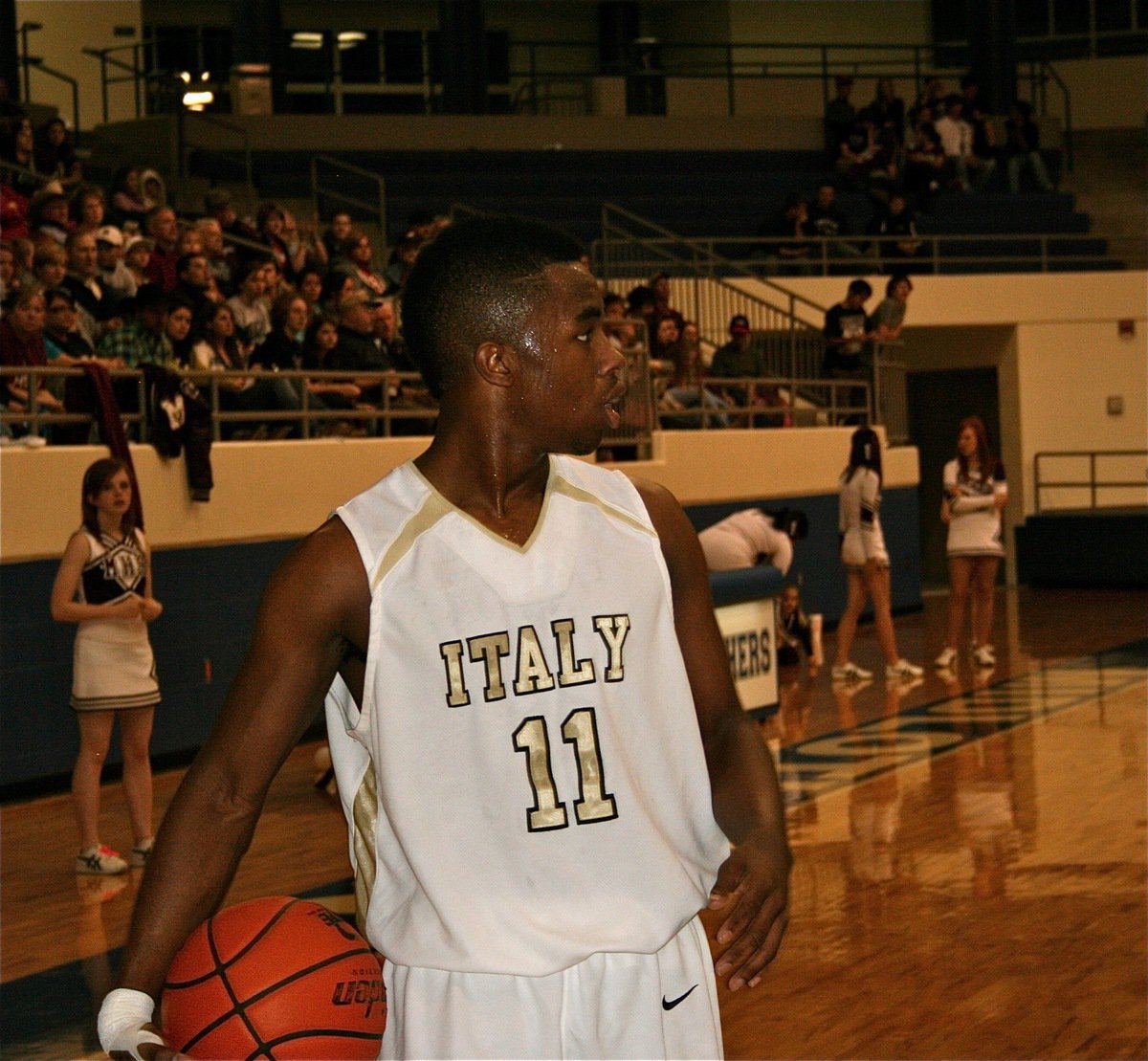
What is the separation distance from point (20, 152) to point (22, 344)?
13.8 feet

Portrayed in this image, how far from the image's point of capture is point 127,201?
43.6ft

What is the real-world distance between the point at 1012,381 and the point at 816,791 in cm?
1407

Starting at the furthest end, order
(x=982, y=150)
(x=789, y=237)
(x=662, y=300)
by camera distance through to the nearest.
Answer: (x=982, y=150)
(x=789, y=237)
(x=662, y=300)

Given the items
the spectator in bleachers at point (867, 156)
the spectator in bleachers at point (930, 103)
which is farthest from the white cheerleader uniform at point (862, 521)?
the spectator in bleachers at point (930, 103)

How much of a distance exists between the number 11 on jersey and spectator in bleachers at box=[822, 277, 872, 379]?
15655mm

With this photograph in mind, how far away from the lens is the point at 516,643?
91.2 inches

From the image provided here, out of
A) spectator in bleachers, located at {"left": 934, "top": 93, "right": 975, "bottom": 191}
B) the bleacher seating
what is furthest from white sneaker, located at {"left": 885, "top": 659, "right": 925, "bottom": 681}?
spectator in bleachers, located at {"left": 934, "top": 93, "right": 975, "bottom": 191}

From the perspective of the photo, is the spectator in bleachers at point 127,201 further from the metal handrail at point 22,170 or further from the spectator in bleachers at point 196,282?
the spectator in bleachers at point 196,282

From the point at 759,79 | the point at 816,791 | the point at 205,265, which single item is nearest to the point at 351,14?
the point at 759,79

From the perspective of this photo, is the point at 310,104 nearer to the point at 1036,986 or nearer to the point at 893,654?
the point at 893,654

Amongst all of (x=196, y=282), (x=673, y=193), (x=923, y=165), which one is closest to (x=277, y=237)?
(x=196, y=282)

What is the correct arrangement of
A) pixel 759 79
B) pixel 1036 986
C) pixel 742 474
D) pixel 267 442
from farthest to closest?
pixel 759 79 → pixel 742 474 → pixel 267 442 → pixel 1036 986

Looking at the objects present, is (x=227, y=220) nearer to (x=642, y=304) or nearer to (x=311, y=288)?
(x=311, y=288)

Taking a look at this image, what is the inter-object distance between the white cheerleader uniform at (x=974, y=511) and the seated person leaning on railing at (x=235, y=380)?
4749mm
